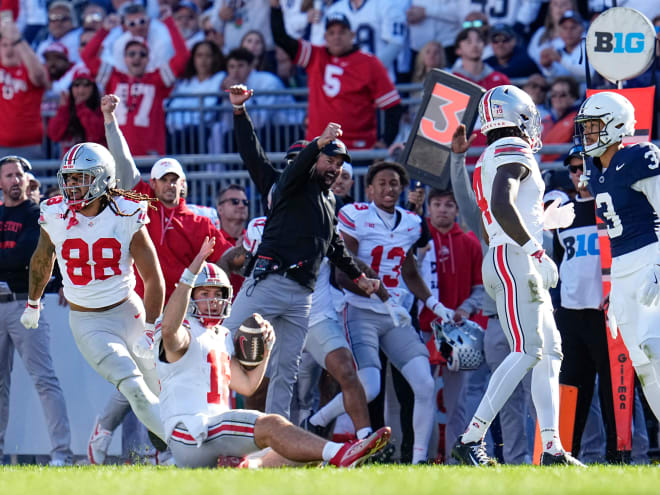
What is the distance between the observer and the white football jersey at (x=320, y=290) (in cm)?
909

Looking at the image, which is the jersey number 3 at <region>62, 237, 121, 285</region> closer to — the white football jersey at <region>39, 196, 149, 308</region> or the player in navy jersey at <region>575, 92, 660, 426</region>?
the white football jersey at <region>39, 196, 149, 308</region>

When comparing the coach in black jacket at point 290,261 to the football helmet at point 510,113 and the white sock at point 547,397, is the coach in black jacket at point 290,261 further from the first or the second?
the white sock at point 547,397

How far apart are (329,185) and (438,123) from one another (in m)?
1.55

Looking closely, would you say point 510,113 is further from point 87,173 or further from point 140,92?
point 140,92

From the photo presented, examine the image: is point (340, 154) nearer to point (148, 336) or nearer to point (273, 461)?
point (148, 336)

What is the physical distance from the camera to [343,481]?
17.7 feet

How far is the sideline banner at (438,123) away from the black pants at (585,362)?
5.19 ft

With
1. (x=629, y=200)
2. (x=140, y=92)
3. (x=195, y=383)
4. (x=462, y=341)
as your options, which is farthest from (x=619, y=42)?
(x=140, y=92)

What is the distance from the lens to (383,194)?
9602 millimetres

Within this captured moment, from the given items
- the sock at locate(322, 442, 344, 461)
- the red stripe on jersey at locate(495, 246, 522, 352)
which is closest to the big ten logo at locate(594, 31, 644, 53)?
the red stripe on jersey at locate(495, 246, 522, 352)

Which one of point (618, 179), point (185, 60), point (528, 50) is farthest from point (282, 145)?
point (618, 179)

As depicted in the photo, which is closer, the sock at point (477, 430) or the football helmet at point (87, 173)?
the sock at point (477, 430)

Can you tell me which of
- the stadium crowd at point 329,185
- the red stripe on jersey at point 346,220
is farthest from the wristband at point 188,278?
the red stripe on jersey at point 346,220

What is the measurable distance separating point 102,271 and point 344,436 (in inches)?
110
